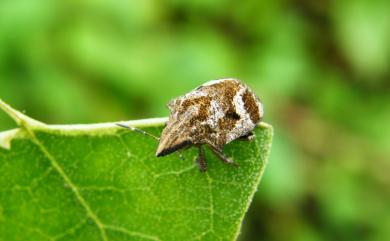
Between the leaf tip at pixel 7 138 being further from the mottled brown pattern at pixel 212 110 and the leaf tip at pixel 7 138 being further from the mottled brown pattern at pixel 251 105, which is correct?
the mottled brown pattern at pixel 251 105

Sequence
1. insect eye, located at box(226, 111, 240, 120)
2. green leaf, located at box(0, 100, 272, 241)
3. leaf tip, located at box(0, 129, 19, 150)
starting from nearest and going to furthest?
leaf tip, located at box(0, 129, 19, 150)
green leaf, located at box(0, 100, 272, 241)
insect eye, located at box(226, 111, 240, 120)

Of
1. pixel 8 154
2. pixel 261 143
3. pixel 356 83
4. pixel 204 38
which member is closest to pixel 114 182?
pixel 8 154

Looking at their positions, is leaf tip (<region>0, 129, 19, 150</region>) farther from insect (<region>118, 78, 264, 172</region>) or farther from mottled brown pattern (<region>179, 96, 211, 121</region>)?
mottled brown pattern (<region>179, 96, 211, 121</region>)

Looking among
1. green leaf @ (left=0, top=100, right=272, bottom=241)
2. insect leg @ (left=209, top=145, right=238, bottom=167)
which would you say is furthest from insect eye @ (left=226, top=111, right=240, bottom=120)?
green leaf @ (left=0, top=100, right=272, bottom=241)

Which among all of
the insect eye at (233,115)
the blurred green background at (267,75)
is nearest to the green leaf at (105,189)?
the insect eye at (233,115)

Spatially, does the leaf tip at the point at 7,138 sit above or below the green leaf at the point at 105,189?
above

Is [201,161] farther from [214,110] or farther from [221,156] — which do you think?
[214,110]
